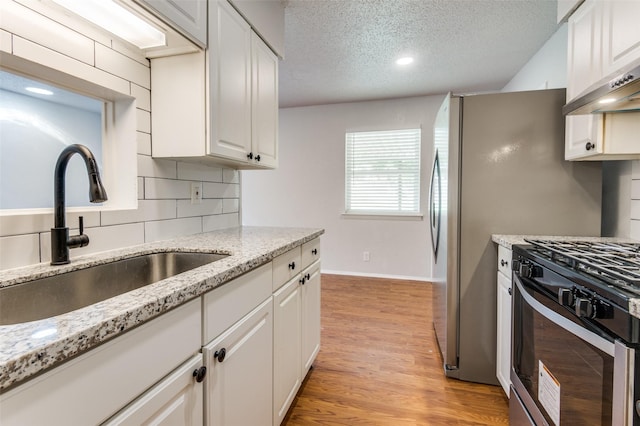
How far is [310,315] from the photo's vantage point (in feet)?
5.95

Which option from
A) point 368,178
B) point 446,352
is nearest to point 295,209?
point 368,178

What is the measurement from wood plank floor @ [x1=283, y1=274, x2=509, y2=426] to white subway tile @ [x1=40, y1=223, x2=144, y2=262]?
1.18m

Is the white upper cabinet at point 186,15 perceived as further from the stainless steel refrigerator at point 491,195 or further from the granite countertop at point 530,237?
the granite countertop at point 530,237

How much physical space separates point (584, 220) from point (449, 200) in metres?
0.74

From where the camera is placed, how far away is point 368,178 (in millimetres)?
4191

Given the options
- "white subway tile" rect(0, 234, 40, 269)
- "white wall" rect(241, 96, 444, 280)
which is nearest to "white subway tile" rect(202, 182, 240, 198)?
"white subway tile" rect(0, 234, 40, 269)

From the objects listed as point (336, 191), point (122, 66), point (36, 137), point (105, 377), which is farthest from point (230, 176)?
point (336, 191)

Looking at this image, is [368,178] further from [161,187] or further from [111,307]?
[111,307]

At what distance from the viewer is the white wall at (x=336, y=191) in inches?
156

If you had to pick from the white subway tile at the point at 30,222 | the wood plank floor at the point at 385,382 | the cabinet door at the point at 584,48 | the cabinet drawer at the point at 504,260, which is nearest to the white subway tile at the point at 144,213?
the white subway tile at the point at 30,222

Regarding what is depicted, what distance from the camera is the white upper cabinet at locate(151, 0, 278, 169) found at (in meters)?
1.38

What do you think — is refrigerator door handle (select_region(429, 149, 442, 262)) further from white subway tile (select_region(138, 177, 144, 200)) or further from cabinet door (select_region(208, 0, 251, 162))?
white subway tile (select_region(138, 177, 144, 200))

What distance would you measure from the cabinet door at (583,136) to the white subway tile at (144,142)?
2.14 meters

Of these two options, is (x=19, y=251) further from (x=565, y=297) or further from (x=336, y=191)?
(x=336, y=191)
